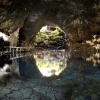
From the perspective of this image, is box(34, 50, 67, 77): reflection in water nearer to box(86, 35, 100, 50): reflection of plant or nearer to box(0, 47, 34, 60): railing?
box(0, 47, 34, 60): railing

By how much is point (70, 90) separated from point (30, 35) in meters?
14.1

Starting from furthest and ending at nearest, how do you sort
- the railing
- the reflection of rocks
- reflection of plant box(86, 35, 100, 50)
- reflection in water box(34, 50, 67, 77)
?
reflection of plant box(86, 35, 100, 50) → the railing → the reflection of rocks → reflection in water box(34, 50, 67, 77)

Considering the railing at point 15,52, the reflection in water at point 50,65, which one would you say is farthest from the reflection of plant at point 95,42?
the reflection in water at point 50,65

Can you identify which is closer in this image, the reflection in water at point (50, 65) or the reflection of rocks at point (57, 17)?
the reflection in water at point (50, 65)

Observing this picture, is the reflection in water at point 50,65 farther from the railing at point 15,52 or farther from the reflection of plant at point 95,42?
the reflection of plant at point 95,42

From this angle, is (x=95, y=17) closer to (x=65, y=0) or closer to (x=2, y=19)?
(x=65, y=0)

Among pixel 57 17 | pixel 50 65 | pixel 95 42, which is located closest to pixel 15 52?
pixel 57 17

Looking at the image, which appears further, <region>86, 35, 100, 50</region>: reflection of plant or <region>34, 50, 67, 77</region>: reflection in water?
<region>86, 35, 100, 50</region>: reflection of plant

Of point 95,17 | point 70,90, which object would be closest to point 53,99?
point 70,90

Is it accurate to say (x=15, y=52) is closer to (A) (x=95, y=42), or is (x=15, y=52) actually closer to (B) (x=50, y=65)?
(B) (x=50, y=65)

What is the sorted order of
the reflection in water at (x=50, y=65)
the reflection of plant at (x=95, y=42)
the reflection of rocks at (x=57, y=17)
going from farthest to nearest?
the reflection of plant at (x=95, y=42)
the reflection of rocks at (x=57, y=17)
the reflection in water at (x=50, y=65)

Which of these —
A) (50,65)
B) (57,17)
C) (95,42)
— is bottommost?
(50,65)

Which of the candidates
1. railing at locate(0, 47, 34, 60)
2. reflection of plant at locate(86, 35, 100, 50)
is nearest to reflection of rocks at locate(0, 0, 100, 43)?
reflection of plant at locate(86, 35, 100, 50)

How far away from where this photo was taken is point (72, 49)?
21.9 m
